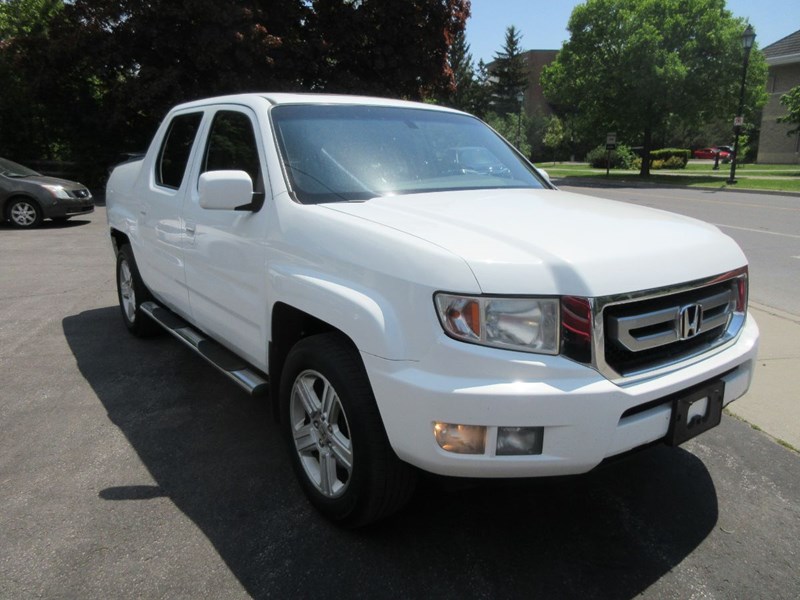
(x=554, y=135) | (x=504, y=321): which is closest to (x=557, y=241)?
(x=504, y=321)

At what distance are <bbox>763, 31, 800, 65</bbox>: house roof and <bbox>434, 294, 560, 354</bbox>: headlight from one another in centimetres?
4582

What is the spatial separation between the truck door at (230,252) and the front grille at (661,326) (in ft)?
5.26

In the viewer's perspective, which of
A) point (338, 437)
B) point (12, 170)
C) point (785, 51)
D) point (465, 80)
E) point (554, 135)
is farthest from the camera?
point (465, 80)

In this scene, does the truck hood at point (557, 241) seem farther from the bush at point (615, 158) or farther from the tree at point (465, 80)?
the tree at point (465, 80)

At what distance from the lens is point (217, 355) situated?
3643 millimetres

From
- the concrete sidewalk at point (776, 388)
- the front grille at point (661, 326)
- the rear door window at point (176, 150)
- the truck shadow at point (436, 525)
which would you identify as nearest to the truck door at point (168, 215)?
the rear door window at point (176, 150)

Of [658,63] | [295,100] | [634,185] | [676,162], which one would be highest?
[658,63]

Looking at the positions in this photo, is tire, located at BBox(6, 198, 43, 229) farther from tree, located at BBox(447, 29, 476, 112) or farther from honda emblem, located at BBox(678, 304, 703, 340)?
tree, located at BBox(447, 29, 476, 112)

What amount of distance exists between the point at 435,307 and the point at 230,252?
1.57 meters

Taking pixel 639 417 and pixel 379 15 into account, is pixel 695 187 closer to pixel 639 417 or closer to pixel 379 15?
pixel 379 15

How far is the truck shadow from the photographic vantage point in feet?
7.89

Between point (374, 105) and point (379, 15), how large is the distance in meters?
19.1

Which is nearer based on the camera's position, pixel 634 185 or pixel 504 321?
pixel 504 321

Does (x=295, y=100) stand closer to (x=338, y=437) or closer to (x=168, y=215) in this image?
(x=168, y=215)
